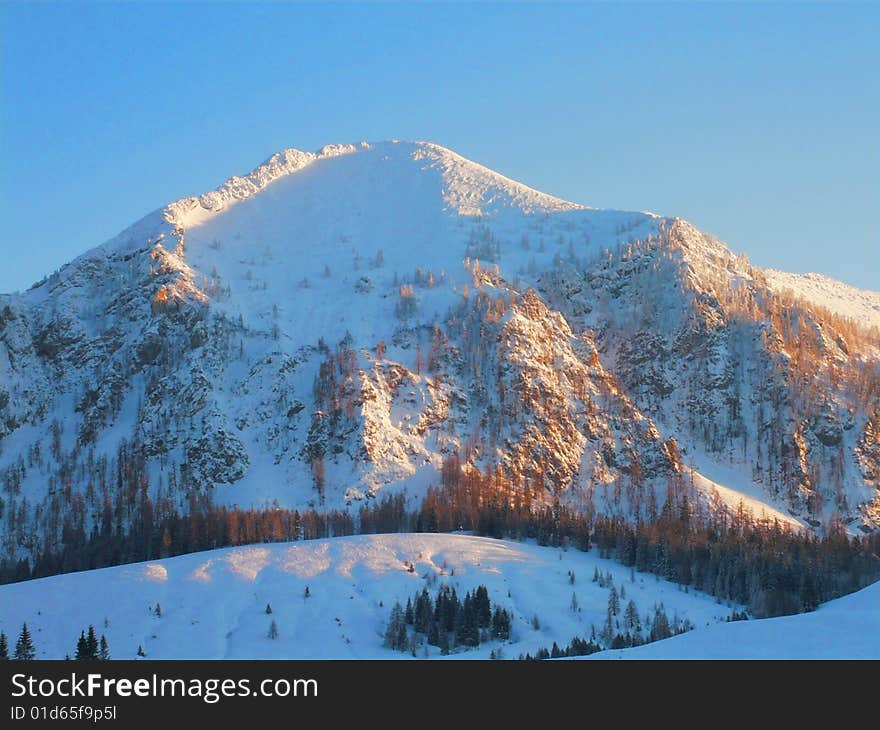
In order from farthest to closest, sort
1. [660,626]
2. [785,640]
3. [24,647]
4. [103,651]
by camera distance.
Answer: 1. [660,626]
2. [103,651]
3. [24,647]
4. [785,640]

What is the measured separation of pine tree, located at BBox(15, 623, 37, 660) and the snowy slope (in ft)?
243

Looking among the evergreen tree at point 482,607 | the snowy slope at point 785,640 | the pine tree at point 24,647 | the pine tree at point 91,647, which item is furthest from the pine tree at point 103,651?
the snowy slope at point 785,640

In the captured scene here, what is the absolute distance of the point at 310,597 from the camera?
138250 mm

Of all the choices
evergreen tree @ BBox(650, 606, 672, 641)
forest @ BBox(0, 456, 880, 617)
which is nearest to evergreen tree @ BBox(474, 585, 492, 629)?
evergreen tree @ BBox(650, 606, 672, 641)

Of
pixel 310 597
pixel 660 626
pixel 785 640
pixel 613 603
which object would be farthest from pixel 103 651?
pixel 785 640

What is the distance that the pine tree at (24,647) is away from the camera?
110331 mm

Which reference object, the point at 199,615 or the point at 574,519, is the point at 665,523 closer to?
the point at 574,519

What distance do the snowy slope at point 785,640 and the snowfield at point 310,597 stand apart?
2404 inches

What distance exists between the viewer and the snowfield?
4887 inches

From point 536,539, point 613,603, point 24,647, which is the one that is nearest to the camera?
point 24,647

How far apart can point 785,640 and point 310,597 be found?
300 feet

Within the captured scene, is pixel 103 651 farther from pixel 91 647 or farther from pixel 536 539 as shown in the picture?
pixel 536 539
